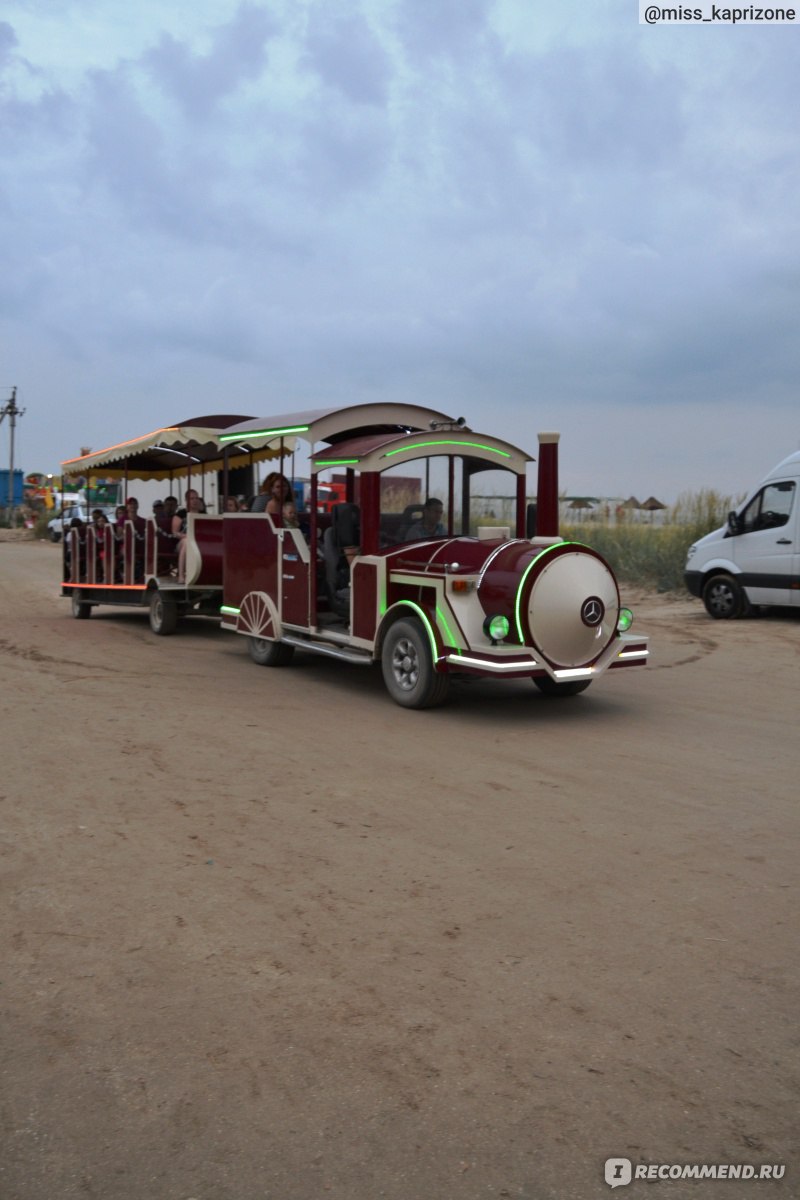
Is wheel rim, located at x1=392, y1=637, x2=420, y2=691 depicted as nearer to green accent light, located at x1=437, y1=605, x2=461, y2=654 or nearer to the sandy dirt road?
green accent light, located at x1=437, y1=605, x2=461, y2=654

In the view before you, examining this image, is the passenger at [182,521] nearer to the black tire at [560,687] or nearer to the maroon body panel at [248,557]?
the maroon body panel at [248,557]

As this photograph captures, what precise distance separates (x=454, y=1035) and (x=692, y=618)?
1441cm

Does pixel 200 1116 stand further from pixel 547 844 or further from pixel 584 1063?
pixel 547 844

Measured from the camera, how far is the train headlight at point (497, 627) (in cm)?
880

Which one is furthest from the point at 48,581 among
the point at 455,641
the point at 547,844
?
the point at 547,844

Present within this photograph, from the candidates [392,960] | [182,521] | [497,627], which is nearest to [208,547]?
[182,521]

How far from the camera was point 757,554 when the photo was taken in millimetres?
16312

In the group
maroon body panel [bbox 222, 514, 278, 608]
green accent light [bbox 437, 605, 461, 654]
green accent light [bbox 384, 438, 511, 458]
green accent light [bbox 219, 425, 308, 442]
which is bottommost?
green accent light [bbox 437, 605, 461, 654]

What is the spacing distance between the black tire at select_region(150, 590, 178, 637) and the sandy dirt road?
6.44 m

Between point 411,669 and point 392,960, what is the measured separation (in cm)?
537

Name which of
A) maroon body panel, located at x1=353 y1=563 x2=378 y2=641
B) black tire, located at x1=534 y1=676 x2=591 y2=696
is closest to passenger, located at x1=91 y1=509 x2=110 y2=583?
maroon body panel, located at x1=353 y1=563 x2=378 y2=641

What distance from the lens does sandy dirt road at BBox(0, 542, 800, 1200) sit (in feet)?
10.1

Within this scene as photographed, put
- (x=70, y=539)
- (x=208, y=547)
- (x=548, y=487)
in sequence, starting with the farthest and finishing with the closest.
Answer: (x=70, y=539) → (x=208, y=547) → (x=548, y=487)

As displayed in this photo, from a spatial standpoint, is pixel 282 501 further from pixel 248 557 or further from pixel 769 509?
pixel 769 509
